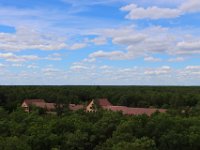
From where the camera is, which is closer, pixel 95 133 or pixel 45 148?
Answer: pixel 45 148

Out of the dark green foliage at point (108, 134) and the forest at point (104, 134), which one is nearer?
the forest at point (104, 134)

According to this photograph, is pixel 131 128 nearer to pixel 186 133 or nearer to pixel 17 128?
pixel 186 133

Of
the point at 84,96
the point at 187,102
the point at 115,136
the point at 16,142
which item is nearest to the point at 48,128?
the point at 115,136

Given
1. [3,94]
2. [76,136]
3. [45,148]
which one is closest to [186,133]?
[76,136]

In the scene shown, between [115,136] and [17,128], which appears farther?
[17,128]

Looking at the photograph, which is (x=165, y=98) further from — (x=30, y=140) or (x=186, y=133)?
(x=30, y=140)

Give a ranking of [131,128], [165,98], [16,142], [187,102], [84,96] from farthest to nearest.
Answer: [84,96] → [165,98] → [187,102] → [131,128] → [16,142]

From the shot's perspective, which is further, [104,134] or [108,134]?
[108,134]

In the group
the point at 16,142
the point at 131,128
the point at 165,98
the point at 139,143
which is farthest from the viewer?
the point at 165,98

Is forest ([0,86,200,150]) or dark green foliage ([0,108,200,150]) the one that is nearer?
forest ([0,86,200,150])
